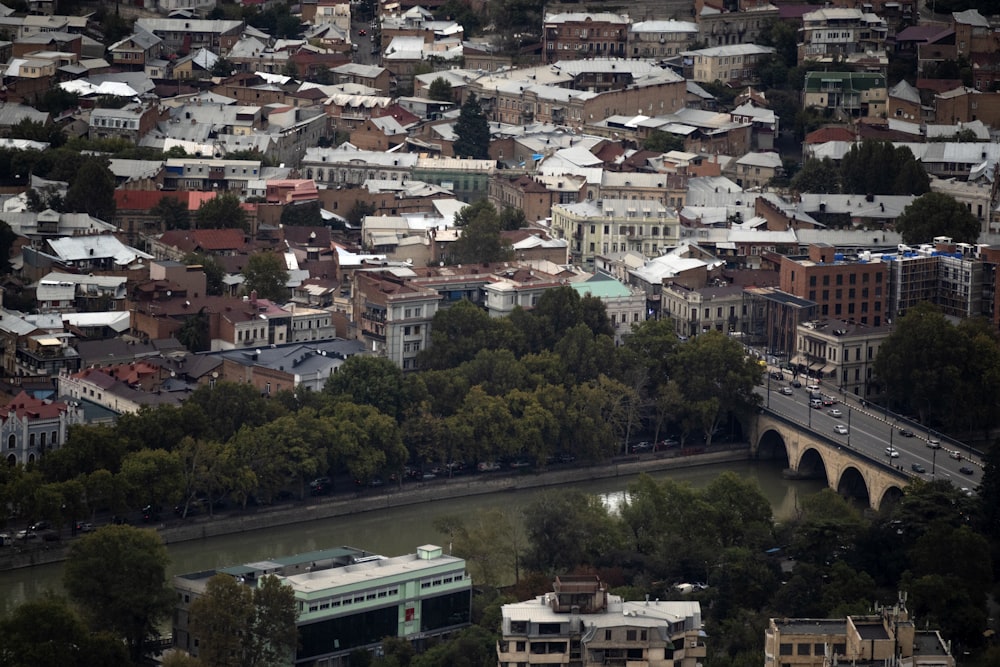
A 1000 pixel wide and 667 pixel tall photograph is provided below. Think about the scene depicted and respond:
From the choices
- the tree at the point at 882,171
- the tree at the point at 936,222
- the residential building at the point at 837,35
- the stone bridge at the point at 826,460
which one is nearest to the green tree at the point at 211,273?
the stone bridge at the point at 826,460

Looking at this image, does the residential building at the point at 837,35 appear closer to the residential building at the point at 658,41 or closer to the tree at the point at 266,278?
the residential building at the point at 658,41

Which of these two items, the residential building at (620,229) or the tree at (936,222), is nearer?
the tree at (936,222)

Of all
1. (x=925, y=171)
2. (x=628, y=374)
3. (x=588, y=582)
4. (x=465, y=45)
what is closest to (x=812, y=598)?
(x=588, y=582)

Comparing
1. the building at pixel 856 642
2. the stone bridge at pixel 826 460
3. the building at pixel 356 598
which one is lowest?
the stone bridge at pixel 826 460

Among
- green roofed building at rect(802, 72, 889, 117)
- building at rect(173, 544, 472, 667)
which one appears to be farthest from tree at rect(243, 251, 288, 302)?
green roofed building at rect(802, 72, 889, 117)

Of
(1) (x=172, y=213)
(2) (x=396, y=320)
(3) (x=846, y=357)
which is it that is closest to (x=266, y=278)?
(2) (x=396, y=320)

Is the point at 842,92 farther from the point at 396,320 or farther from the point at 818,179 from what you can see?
the point at 396,320

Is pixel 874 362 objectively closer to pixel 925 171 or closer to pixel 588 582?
pixel 925 171
